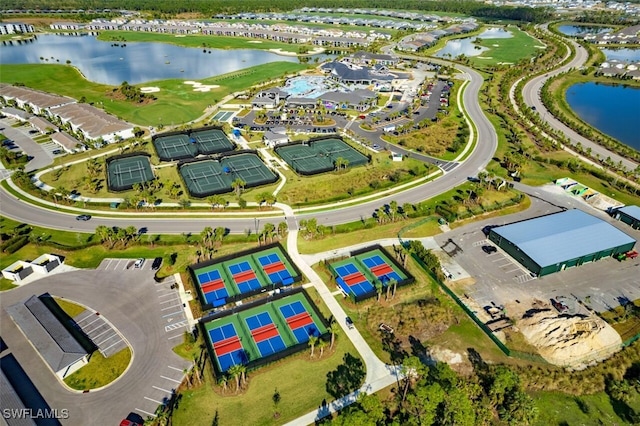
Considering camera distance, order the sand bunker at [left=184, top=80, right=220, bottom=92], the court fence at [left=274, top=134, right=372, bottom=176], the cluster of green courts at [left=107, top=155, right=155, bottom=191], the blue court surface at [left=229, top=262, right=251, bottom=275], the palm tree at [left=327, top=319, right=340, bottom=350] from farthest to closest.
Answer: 1. the sand bunker at [left=184, top=80, right=220, bottom=92]
2. the court fence at [left=274, top=134, right=372, bottom=176]
3. the cluster of green courts at [left=107, top=155, right=155, bottom=191]
4. the blue court surface at [left=229, top=262, right=251, bottom=275]
5. the palm tree at [left=327, top=319, right=340, bottom=350]

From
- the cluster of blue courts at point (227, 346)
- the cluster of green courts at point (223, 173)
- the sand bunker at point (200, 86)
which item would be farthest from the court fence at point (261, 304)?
the sand bunker at point (200, 86)

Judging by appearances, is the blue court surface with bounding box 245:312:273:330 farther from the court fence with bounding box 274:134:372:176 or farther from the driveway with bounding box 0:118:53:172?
the driveway with bounding box 0:118:53:172

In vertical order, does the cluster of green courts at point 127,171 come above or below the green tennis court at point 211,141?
below

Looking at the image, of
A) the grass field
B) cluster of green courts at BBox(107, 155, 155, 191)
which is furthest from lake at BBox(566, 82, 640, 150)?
cluster of green courts at BBox(107, 155, 155, 191)

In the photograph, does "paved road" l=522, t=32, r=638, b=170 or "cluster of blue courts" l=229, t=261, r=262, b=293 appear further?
"paved road" l=522, t=32, r=638, b=170

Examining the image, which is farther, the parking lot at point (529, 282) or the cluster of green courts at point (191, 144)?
the cluster of green courts at point (191, 144)

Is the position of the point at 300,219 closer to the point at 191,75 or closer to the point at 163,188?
the point at 163,188

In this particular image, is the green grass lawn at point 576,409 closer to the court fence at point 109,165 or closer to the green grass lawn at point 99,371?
the green grass lawn at point 99,371
